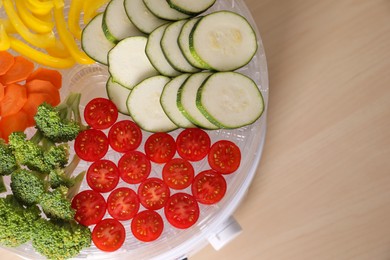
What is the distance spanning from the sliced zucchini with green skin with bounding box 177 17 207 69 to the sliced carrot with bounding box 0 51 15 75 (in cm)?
36

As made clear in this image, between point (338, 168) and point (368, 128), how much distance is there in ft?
0.37

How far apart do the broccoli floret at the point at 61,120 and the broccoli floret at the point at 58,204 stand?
4.3 inches

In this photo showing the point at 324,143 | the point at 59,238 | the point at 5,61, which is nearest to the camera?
the point at 59,238

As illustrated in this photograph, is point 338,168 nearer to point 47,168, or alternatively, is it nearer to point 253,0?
point 253,0

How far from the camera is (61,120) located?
1.08 m

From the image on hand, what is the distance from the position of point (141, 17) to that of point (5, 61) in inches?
11.8

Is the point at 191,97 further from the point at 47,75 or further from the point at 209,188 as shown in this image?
the point at 47,75

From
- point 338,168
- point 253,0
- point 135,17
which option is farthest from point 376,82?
point 135,17

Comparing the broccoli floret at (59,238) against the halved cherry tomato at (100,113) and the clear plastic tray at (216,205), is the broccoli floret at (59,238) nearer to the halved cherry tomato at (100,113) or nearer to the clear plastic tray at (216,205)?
→ the clear plastic tray at (216,205)

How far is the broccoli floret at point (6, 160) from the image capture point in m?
1.06

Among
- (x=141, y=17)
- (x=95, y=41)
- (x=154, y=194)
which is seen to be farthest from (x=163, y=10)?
(x=154, y=194)

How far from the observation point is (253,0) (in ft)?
4.12

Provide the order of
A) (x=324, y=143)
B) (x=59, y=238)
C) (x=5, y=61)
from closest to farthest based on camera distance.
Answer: (x=59, y=238) → (x=5, y=61) → (x=324, y=143)

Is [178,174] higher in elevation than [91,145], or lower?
lower
